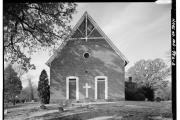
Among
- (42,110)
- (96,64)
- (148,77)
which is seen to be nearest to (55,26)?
(96,64)

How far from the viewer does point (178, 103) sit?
18.9 ft

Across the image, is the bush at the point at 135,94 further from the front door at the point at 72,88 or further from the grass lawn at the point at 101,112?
the front door at the point at 72,88

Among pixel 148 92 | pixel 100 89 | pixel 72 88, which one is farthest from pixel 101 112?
pixel 148 92

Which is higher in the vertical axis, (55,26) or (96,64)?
(55,26)

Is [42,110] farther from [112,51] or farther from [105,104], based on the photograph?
[112,51]

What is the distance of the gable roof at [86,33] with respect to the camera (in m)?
5.94

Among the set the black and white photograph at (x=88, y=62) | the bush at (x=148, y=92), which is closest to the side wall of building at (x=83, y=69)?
the black and white photograph at (x=88, y=62)

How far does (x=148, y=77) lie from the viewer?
5.86 meters

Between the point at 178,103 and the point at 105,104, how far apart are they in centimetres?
159

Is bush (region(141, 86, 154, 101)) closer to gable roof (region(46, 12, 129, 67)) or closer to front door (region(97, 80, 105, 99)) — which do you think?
gable roof (region(46, 12, 129, 67))

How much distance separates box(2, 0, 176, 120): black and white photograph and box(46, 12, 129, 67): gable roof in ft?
0.07

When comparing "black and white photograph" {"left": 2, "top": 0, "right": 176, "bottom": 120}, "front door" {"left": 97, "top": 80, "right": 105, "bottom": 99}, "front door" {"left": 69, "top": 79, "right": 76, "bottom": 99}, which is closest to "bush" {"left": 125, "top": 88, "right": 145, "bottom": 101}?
"black and white photograph" {"left": 2, "top": 0, "right": 176, "bottom": 120}

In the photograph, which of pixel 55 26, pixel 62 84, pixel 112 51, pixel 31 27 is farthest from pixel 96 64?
pixel 31 27

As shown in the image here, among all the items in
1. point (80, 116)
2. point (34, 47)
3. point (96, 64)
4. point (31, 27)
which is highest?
point (31, 27)
